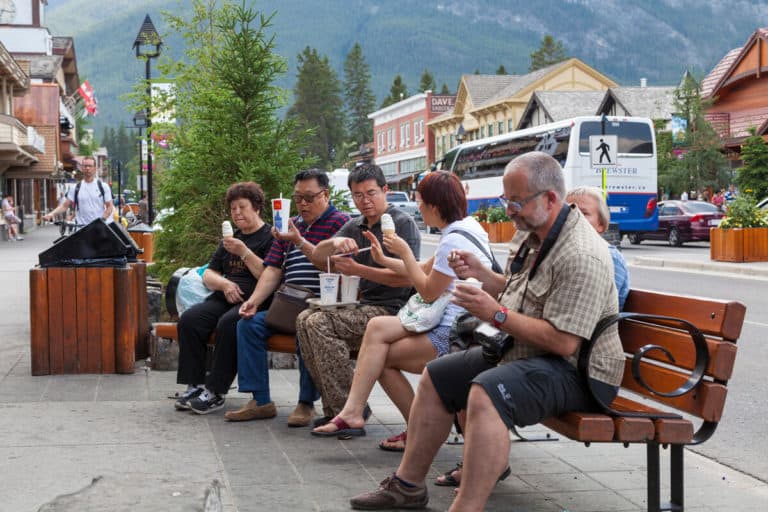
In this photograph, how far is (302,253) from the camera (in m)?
6.96

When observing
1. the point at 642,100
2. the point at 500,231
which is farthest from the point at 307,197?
the point at 642,100

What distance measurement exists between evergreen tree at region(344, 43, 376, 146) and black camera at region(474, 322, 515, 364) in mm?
131582

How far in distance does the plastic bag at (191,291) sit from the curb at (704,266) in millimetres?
15445

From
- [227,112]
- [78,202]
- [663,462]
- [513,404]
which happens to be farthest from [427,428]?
[78,202]

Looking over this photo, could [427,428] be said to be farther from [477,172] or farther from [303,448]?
[477,172]

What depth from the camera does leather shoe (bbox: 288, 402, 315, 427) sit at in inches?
257

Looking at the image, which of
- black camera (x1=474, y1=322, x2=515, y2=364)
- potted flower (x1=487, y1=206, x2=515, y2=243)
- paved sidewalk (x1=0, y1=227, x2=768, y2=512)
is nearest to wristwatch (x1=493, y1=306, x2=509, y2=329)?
black camera (x1=474, y1=322, x2=515, y2=364)

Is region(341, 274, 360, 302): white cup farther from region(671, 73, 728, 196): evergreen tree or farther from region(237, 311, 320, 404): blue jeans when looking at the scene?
region(671, 73, 728, 196): evergreen tree

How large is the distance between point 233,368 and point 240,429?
1.95 ft

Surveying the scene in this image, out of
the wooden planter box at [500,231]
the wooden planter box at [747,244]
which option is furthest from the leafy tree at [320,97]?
the wooden planter box at [747,244]

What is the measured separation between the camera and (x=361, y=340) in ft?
21.0

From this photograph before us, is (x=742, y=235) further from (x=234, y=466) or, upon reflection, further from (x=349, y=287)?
(x=234, y=466)

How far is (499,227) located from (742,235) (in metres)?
14.0

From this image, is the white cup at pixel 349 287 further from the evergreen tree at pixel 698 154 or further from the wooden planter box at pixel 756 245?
the evergreen tree at pixel 698 154
